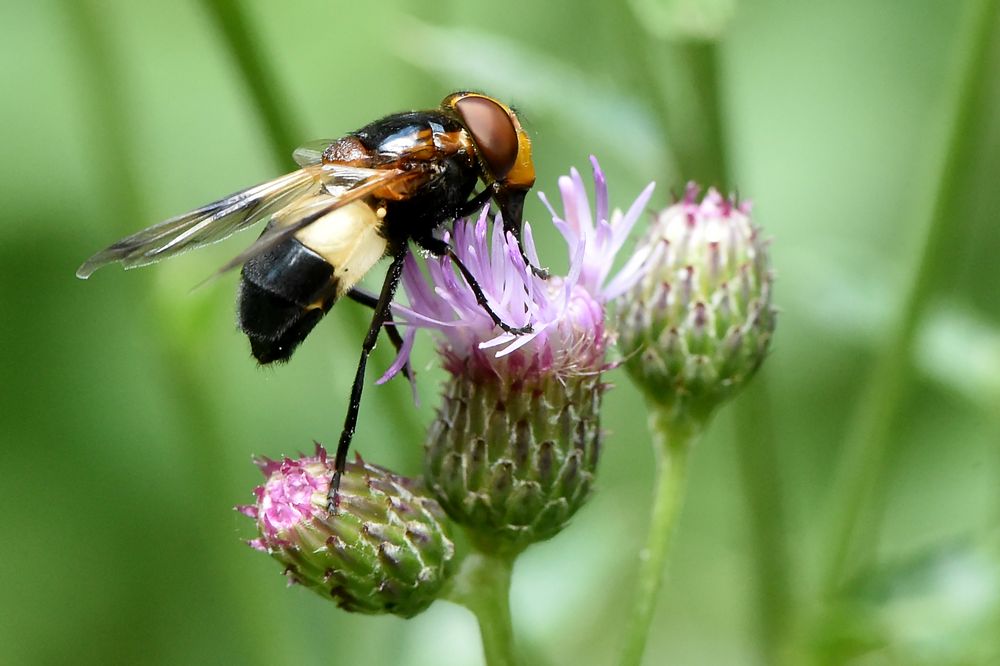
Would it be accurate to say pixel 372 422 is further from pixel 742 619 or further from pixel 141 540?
pixel 742 619

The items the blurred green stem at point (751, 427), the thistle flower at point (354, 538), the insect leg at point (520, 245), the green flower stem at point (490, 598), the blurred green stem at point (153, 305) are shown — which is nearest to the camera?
the thistle flower at point (354, 538)

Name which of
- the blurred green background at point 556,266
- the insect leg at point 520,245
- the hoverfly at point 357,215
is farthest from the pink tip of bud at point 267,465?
the insect leg at point 520,245

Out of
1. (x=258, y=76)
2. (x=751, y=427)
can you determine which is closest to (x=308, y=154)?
(x=258, y=76)

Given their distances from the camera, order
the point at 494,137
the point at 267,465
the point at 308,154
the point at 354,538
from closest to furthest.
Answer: the point at 354,538, the point at 267,465, the point at 494,137, the point at 308,154

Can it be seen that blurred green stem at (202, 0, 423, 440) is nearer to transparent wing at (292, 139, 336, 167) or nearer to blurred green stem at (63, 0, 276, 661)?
transparent wing at (292, 139, 336, 167)

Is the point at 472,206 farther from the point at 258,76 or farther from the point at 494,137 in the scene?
the point at 258,76

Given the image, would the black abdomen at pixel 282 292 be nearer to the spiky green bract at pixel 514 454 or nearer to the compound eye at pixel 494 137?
the spiky green bract at pixel 514 454

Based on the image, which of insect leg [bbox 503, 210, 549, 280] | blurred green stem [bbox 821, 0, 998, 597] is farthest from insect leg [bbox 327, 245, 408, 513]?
blurred green stem [bbox 821, 0, 998, 597]
